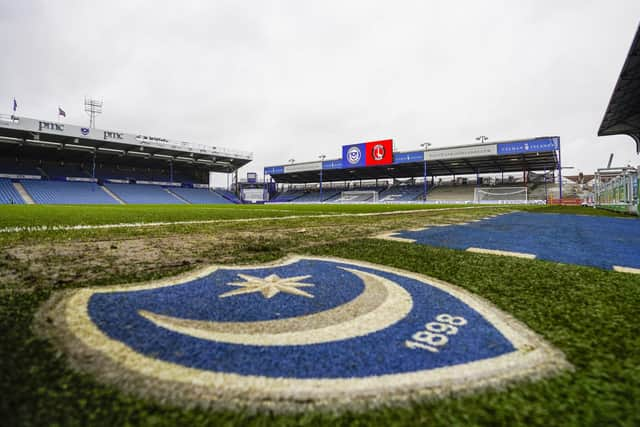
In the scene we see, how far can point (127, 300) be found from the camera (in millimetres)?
1090

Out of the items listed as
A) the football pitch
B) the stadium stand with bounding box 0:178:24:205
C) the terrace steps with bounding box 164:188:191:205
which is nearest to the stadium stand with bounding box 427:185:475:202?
the terrace steps with bounding box 164:188:191:205

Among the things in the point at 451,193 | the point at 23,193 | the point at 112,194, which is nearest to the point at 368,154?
the point at 451,193

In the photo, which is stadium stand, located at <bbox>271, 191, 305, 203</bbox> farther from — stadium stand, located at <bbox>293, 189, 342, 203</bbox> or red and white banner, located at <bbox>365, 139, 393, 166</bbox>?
red and white banner, located at <bbox>365, 139, 393, 166</bbox>

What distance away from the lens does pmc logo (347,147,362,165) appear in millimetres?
35031

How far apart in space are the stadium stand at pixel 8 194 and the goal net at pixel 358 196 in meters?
31.4

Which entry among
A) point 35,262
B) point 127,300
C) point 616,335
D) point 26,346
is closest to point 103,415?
point 26,346

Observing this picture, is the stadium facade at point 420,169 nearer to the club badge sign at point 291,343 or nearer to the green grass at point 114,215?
the green grass at point 114,215

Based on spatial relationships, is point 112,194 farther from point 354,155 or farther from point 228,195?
point 354,155

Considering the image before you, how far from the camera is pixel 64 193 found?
2777cm

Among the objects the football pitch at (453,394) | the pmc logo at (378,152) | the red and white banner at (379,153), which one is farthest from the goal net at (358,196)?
the football pitch at (453,394)

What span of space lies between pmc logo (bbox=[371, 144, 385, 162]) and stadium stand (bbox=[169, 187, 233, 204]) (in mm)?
19384

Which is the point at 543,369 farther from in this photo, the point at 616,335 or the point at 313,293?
the point at 313,293

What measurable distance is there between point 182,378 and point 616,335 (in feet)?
3.79

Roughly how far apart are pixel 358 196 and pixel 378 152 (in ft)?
25.8
